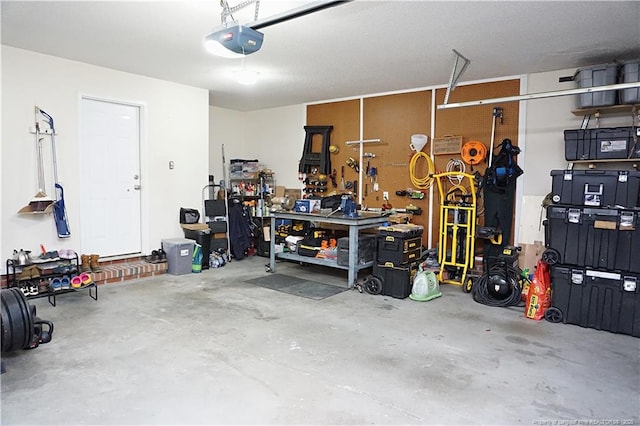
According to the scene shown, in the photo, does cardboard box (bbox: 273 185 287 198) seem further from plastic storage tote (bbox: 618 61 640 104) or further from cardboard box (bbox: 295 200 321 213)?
plastic storage tote (bbox: 618 61 640 104)

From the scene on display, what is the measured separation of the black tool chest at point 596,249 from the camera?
3861mm

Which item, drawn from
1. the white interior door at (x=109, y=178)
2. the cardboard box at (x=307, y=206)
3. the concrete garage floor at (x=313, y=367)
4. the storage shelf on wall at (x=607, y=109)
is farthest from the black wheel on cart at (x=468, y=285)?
the white interior door at (x=109, y=178)

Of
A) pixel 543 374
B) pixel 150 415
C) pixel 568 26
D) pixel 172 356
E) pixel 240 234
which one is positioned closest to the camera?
pixel 150 415

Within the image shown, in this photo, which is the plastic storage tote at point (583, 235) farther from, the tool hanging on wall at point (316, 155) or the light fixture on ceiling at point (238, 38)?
the tool hanging on wall at point (316, 155)

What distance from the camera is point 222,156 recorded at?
8438mm

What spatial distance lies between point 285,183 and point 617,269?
578cm

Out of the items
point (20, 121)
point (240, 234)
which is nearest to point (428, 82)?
point (240, 234)

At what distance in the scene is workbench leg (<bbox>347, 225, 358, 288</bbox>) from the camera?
5.32 m

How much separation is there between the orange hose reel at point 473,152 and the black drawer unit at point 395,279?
6.26 feet

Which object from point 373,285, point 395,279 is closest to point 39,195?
point 373,285

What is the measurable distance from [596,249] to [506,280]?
98 centimetres

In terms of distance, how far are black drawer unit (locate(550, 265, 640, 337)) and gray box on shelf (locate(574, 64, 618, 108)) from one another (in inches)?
80.7

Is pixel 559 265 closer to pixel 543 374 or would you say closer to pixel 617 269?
pixel 617 269

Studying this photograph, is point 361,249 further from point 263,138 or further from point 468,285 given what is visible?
point 263,138
